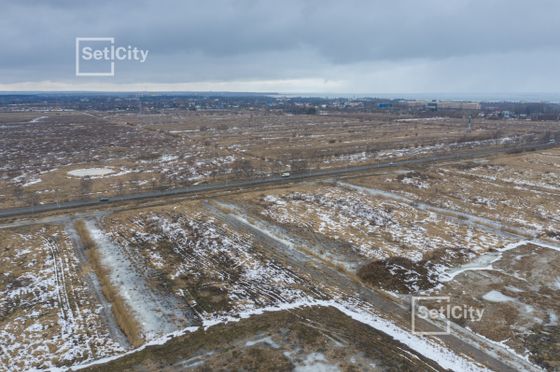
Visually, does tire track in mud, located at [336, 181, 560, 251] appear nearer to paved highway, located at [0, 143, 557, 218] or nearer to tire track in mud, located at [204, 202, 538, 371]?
paved highway, located at [0, 143, 557, 218]

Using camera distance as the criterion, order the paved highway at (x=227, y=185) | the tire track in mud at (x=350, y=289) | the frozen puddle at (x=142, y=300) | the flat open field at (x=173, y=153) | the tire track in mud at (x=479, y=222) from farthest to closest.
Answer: the flat open field at (x=173, y=153) → the paved highway at (x=227, y=185) → the tire track in mud at (x=479, y=222) → the frozen puddle at (x=142, y=300) → the tire track in mud at (x=350, y=289)

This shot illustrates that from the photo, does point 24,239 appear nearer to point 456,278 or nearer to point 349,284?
point 349,284

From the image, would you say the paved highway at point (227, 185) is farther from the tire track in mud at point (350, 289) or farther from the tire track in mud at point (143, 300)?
the tire track in mud at point (143, 300)

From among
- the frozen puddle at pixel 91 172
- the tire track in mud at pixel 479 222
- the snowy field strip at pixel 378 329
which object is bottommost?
the snowy field strip at pixel 378 329

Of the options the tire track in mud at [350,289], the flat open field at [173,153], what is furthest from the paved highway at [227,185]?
the tire track in mud at [350,289]

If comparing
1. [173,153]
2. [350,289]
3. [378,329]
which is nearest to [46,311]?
[350,289]

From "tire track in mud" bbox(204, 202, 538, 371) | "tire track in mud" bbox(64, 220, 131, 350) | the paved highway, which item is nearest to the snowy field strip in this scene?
"tire track in mud" bbox(204, 202, 538, 371)

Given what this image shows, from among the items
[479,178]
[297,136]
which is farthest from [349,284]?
[297,136]
